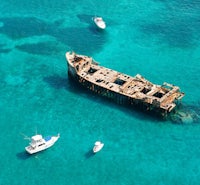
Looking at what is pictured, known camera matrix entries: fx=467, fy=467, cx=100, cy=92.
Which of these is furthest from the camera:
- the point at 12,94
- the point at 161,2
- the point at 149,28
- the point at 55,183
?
the point at 161,2

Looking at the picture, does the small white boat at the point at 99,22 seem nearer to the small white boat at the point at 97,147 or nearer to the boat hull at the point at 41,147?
the boat hull at the point at 41,147

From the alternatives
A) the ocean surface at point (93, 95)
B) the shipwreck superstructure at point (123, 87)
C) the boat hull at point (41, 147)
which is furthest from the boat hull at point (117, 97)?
the boat hull at point (41, 147)

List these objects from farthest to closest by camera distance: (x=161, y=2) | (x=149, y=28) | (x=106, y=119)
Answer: (x=161, y=2), (x=149, y=28), (x=106, y=119)

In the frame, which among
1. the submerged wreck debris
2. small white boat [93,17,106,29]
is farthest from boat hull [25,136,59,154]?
small white boat [93,17,106,29]

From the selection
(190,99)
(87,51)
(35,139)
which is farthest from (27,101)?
(190,99)

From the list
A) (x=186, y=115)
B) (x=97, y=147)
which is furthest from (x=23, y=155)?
(x=186, y=115)

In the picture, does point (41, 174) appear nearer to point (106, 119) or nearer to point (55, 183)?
point (55, 183)

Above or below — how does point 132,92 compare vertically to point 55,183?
above

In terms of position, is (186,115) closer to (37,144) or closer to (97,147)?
(97,147)

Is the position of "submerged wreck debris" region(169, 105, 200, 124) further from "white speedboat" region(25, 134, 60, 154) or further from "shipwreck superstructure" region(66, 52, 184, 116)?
"white speedboat" region(25, 134, 60, 154)
